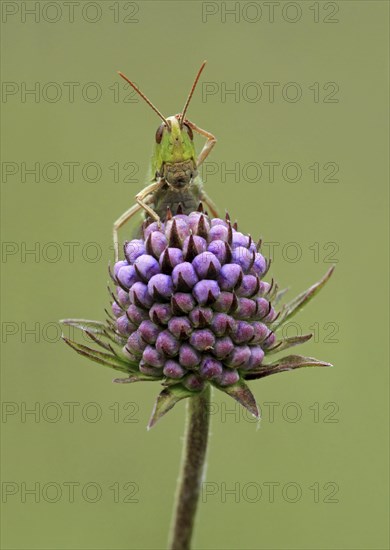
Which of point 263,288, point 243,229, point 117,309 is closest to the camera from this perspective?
point 263,288

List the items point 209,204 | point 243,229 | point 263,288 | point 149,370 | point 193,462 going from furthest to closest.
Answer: point 243,229, point 209,204, point 263,288, point 193,462, point 149,370

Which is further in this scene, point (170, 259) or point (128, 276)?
point (128, 276)

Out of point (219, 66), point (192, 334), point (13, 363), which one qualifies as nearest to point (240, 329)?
point (192, 334)

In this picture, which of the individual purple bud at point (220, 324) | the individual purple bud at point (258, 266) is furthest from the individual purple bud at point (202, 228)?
the individual purple bud at point (220, 324)

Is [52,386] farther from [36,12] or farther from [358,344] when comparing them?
[36,12]

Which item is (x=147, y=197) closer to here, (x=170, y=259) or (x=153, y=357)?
(x=170, y=259)

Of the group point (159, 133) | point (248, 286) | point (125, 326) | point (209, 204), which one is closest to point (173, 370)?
point (125, 326)
